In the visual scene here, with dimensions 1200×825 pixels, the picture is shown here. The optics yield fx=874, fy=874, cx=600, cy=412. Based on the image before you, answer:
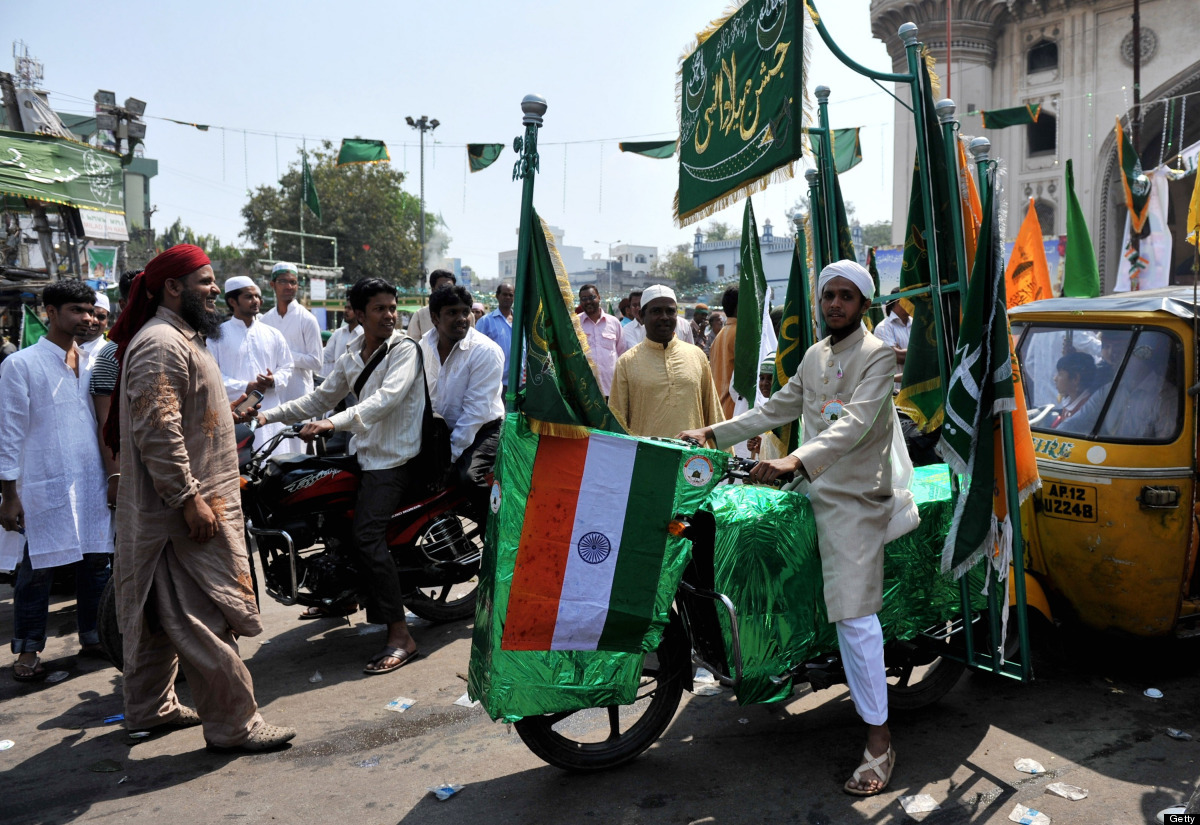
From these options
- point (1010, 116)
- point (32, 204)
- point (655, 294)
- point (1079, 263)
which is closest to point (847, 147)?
point (1010, 116)

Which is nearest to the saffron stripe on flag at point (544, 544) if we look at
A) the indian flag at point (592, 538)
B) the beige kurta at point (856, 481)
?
the indian flag at point (592, 538)

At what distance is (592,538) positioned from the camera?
2.92 m

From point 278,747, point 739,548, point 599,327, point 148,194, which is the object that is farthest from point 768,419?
point 148,194

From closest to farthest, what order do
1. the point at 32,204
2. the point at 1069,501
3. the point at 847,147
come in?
1. the point at 1069,501
2. the point at 847,147
3. the point at 32,204

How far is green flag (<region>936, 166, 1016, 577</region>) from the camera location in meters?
3.11

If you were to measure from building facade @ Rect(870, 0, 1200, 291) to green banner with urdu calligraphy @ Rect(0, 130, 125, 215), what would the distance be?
2138 centimetres

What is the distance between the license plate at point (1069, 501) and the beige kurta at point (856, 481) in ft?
4.37

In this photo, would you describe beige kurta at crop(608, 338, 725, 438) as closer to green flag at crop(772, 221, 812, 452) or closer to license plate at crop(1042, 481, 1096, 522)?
green flag at crop(772, 221, 812, 452)

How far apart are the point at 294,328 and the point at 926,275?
5323 mm

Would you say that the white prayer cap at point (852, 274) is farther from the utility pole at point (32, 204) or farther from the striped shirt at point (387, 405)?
the utility pole at point (32, 204)

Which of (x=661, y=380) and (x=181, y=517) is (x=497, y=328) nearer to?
(x=661, y=380)

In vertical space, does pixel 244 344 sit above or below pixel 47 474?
above

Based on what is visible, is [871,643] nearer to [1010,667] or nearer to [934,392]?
[1010,667]

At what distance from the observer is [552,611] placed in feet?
9.52
